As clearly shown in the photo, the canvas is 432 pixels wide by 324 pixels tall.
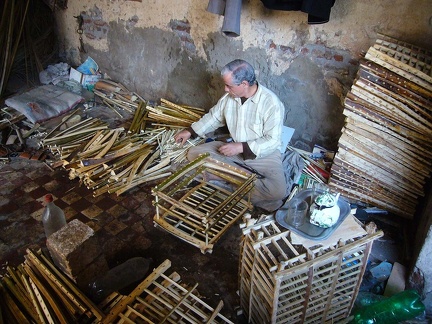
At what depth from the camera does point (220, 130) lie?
4.54m

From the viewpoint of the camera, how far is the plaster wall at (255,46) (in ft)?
10.6

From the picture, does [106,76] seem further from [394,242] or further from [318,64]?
[394,242]

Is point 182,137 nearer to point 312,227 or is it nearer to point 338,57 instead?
point 338,57

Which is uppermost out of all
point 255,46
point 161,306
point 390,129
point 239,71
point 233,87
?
point 255,46

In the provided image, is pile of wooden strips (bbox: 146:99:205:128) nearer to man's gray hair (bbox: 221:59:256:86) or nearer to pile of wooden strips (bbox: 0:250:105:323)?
man's gray hair (bbox: 221:59:256:86)

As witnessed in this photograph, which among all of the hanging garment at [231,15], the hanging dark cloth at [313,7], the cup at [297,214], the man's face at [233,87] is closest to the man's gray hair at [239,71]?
the man's face at [233,87]

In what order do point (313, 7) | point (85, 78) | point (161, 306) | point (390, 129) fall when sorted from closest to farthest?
point (161, 306) → point (313, 7) → point (390, 129) → point (85, 78)

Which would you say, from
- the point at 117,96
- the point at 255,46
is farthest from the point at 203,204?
the point at 117,96

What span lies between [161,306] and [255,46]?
2916 millimetres

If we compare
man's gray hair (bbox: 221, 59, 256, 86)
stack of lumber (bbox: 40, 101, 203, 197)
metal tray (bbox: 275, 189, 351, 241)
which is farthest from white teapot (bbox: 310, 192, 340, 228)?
stack of lumber (bbox: 40, 101, 203, 197)

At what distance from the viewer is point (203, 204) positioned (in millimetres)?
3283

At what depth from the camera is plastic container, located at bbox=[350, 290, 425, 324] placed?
2.46 metres

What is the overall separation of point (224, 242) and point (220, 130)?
178 cm

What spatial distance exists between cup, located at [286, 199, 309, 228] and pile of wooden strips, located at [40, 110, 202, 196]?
2.04 m
